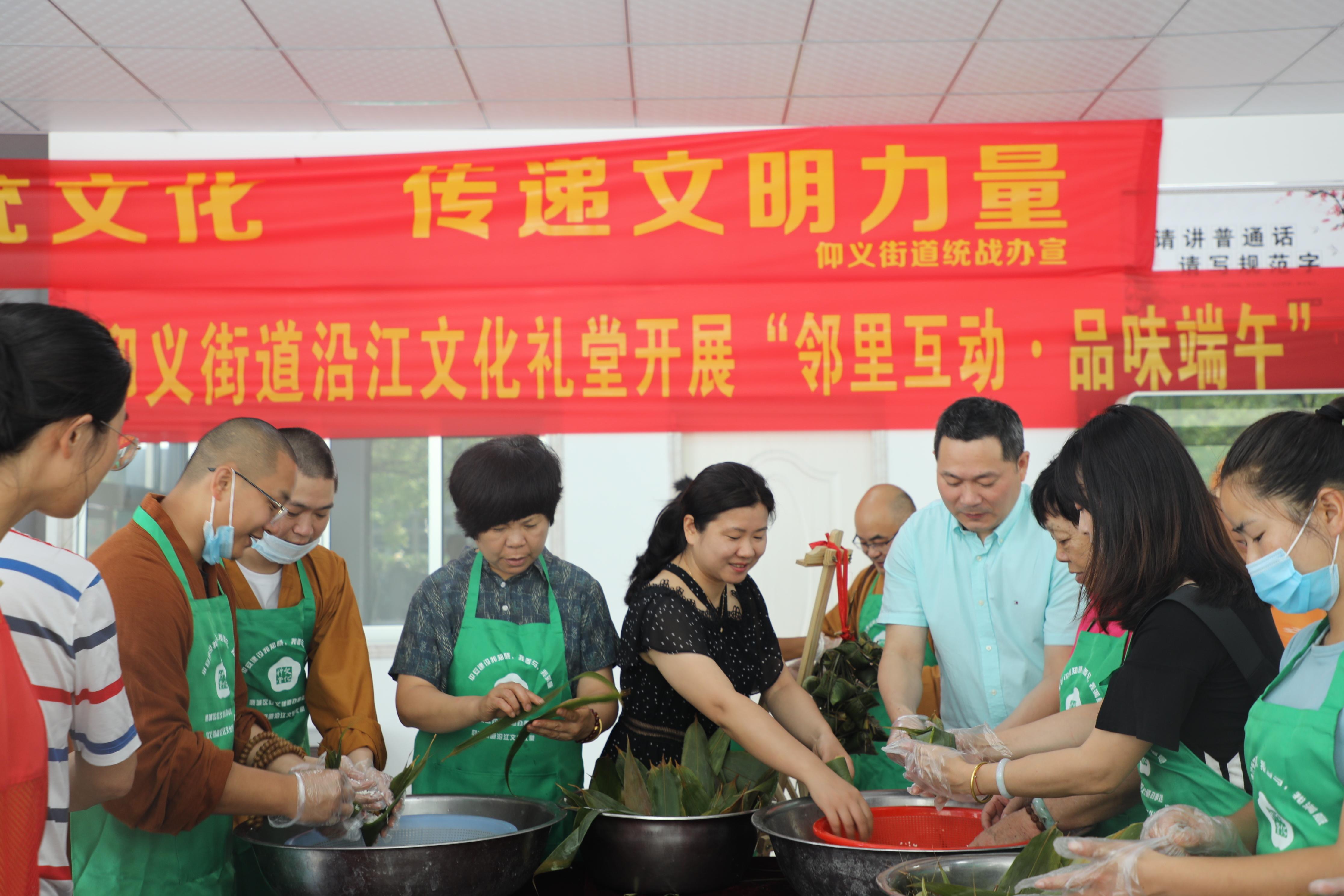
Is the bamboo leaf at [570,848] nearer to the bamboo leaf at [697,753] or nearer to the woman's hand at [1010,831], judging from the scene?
the bamboo leaf at [697,753]

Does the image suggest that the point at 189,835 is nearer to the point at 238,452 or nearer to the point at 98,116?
the point at 238,452

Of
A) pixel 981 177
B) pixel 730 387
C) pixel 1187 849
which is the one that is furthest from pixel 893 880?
pixel 981 177

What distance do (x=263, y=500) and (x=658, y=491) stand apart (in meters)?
2.41

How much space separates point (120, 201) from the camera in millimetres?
3453

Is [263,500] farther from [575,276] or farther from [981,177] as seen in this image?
[981,177]

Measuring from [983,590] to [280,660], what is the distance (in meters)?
1.53

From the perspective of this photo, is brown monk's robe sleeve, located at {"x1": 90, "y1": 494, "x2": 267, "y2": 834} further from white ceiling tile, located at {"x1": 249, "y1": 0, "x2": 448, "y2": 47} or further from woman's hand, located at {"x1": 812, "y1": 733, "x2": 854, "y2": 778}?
white ceiling tile, located at {"x1": 249, "y1": 0, "x2": 448, "y2": 47}

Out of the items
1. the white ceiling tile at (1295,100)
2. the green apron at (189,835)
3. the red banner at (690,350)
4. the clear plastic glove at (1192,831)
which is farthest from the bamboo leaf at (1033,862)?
the white ceiling tile at (1295,100)

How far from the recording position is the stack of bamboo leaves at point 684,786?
1702mm

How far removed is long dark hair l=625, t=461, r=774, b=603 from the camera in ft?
6.43

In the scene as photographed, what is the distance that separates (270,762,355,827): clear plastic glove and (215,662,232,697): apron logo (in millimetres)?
194

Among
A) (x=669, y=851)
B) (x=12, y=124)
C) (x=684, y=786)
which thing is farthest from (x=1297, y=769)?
(x=12, y=124)

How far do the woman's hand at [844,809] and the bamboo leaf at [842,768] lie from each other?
204 mm

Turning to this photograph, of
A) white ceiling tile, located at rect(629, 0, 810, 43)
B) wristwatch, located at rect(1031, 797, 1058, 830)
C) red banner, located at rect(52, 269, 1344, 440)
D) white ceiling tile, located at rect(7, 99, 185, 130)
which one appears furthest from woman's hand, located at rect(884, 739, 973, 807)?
white ceiling tile, located at rect(7, 99, 185, 130)
